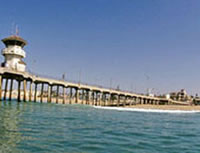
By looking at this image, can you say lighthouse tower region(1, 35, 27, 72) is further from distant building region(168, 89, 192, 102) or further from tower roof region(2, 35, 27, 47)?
distant building region(168, 89, 192, 102)

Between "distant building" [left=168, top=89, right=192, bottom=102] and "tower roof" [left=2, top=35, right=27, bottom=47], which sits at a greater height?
"tower roof" [left=2, top=35, right=27, bottom=47]

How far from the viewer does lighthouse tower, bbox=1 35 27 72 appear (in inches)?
1969

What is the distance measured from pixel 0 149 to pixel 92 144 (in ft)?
11.9

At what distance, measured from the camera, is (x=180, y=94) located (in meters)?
188

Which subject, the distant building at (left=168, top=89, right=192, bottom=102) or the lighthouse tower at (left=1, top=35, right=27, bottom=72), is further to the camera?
the distant building at (left=168, top=89, right=192, bottom=102)

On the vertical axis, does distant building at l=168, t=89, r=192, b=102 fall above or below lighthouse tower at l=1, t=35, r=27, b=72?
below

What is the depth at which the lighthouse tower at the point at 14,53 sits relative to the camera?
50.0 metres

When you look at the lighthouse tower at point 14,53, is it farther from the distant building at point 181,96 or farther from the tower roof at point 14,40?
the distant building at point 181,96

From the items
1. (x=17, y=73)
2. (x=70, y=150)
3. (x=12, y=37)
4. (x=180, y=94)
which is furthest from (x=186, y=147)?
(x=180, y=94)

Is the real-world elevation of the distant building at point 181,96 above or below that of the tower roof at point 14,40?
below

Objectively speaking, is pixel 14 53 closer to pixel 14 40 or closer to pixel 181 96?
pixel 14 40

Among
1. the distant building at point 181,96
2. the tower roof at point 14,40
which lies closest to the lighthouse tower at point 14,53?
the tower roof at point 14,40

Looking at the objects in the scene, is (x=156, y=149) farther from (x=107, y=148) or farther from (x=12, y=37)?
(x=12, y=37)

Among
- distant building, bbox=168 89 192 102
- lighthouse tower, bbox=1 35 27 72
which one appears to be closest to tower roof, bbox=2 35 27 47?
lighthouse tower, bbox=1 35 27 72
